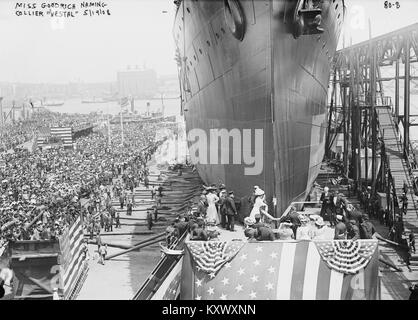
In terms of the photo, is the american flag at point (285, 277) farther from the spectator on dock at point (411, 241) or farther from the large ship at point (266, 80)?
Result: the spectator on dock at point (411, 241)

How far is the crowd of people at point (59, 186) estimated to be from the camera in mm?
14572

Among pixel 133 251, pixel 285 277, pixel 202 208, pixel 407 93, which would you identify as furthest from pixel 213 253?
pixel 407 93

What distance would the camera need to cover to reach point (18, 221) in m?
15.1

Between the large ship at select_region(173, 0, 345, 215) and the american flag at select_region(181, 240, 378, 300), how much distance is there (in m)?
3.70

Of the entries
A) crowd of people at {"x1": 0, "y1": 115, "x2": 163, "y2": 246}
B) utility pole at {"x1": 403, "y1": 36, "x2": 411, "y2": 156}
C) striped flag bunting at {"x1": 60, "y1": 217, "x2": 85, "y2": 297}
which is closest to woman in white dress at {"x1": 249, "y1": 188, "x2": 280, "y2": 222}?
striped flag bunting at {"x1": 60, "y1": 217, "x2": 85, "y2": 297}

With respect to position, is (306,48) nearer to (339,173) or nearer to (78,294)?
(78,294)

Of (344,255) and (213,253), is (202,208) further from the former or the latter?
(344,255)

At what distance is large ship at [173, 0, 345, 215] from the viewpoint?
442 inches

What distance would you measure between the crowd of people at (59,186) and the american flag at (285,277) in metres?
4.79

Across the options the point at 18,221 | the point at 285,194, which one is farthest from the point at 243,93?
the point at 18,221

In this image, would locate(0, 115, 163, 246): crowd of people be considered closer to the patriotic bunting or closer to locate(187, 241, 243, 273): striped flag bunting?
locate(187, 241, 243, 273): striped flag bunting

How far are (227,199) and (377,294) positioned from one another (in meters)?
3.62

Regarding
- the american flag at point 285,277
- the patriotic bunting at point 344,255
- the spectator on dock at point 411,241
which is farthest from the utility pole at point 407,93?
the american flag at point 285,277

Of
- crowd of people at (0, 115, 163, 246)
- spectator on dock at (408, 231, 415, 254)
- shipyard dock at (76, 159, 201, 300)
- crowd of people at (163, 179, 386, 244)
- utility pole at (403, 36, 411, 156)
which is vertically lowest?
shipyard dock at (76, 159, 201, 300)
